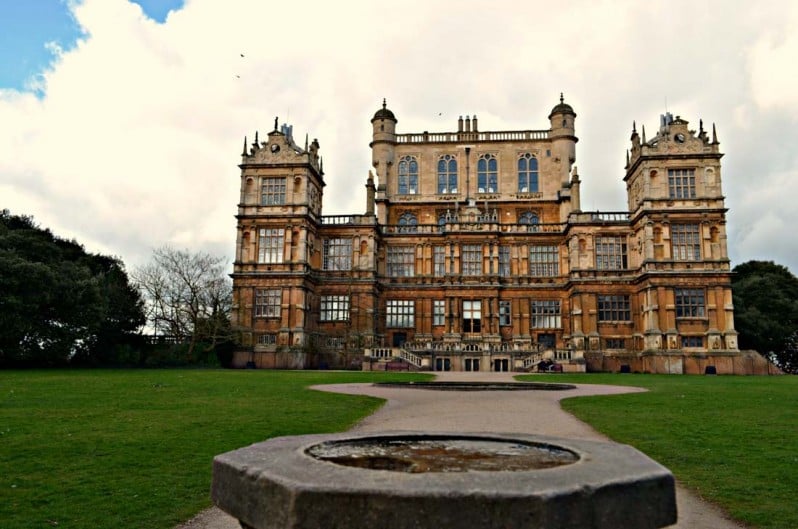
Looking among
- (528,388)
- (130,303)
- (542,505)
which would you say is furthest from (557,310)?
(542,505)

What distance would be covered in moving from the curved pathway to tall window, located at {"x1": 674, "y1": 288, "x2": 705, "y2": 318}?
86.3ft

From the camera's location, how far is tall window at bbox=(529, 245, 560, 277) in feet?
173

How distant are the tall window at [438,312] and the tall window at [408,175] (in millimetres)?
12074

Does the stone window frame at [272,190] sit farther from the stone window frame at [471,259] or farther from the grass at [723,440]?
the grass at [723,440]

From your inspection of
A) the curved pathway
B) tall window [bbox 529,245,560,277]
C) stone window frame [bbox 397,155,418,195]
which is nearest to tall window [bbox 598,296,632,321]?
tall window [bbox 529,245,560,277]

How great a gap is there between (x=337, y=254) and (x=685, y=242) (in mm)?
27805

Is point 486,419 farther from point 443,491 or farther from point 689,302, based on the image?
point 689,302

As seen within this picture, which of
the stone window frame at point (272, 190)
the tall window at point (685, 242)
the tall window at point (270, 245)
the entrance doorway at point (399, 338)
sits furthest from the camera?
the entrance doorway at point (399, 338)

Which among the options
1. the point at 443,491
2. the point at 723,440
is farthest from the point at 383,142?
the point at 443,491

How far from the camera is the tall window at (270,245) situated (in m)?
49.6

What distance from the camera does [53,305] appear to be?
3925 centimetres

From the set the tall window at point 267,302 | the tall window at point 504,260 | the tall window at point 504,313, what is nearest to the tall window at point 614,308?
the tall window at point 504,313

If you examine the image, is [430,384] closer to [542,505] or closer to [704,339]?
[542,505]

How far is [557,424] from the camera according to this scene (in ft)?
48.3
